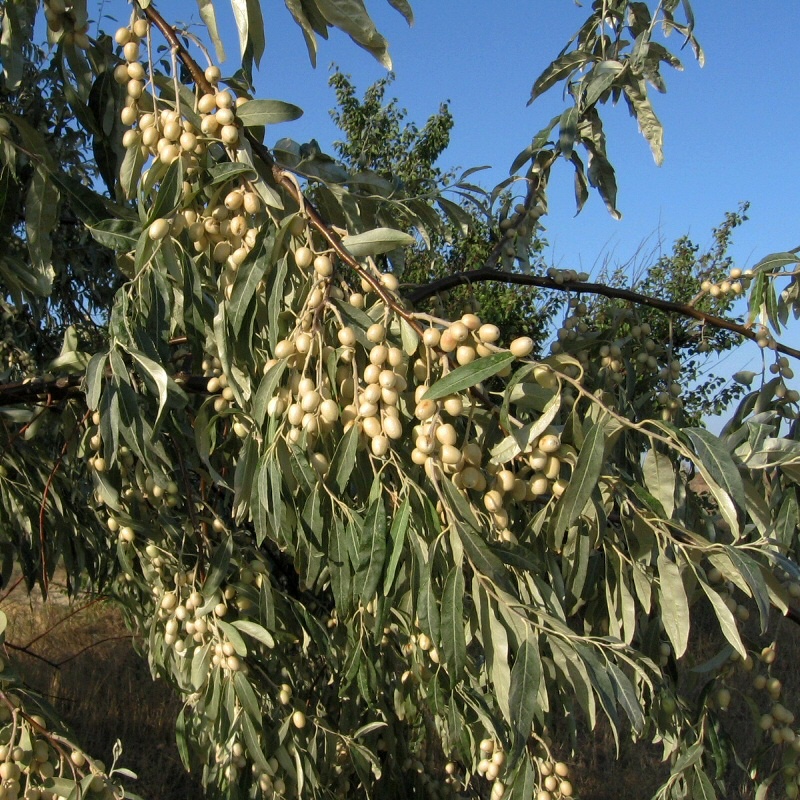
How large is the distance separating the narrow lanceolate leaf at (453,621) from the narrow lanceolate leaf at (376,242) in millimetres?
390

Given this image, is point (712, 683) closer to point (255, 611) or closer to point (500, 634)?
point (500, 634)

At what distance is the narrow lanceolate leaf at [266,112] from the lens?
1.02 meters

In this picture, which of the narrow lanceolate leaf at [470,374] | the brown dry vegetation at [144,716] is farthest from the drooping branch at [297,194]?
the brown dry vegetation at [144,716]

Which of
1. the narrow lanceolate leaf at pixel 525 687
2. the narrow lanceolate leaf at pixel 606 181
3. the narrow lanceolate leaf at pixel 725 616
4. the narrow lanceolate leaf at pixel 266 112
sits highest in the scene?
the narrow lanceolate leaf at pixel 606 181

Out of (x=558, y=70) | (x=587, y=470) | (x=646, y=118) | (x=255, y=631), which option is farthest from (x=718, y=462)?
(x=558, y=70)

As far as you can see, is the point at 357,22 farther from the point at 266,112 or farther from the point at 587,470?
the point at 587,470

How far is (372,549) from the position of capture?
0.93 m

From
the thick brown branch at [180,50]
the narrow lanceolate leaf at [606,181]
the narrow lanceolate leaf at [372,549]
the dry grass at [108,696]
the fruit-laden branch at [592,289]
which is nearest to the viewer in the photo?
the narrow lanceolate leaf at [372,549]

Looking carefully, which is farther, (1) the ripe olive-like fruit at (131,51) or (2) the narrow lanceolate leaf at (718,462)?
(1) the ripe olive-like fruit at (131,51)

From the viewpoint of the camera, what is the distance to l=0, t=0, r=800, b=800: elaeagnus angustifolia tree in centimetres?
92

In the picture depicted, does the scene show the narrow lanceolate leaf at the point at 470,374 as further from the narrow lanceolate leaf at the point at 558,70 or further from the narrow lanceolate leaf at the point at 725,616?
the narrow lanceolate leaf at the point at 558,70

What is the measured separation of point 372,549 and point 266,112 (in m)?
0.59

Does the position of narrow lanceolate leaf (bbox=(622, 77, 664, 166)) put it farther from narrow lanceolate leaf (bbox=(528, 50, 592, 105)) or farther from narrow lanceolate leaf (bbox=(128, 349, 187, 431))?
narrow lanceolate leaf (bbox=(128, 349, 187, 431))

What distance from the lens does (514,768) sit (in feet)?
3.99
